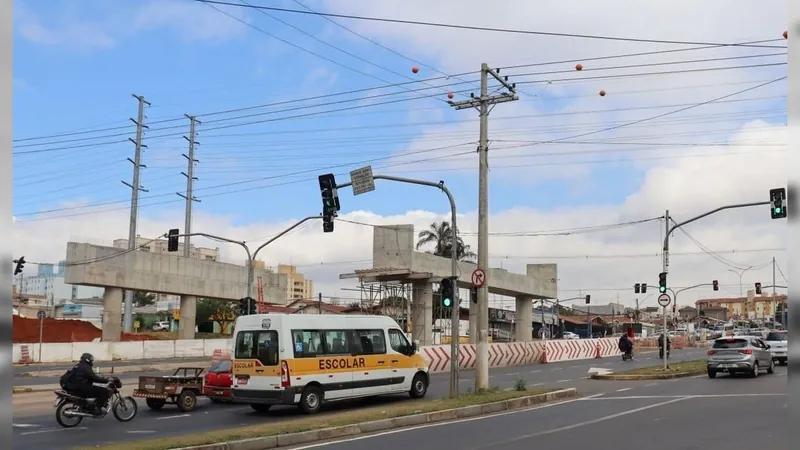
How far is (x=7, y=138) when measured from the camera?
348 centimetres

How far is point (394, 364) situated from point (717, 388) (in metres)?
10.4

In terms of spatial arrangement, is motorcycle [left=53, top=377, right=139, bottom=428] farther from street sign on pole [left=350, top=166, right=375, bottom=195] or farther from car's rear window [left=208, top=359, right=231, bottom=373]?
street sign on pole [left=350, top=166, right=375, bottom=195]

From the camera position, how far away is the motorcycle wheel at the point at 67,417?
15.9 meters

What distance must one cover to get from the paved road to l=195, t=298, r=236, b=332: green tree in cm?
6697

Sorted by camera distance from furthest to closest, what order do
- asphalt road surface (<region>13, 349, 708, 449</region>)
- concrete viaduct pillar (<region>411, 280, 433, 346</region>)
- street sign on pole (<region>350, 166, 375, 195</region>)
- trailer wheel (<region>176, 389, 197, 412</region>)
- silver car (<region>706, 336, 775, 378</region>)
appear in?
concrete viaduct pillar (<region>411, 280, 433, 346</region>) < silver car (<region>706, 336, 775, 378</region>) < street sign on pole (<region>350, 166, 375, 195</region>) < trailer wheel (<region>176, 389, 197, 412</region>) < asphalt road surface (<region>13, 349, 708, 449</region>)

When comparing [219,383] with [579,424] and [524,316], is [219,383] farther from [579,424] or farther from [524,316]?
[524,316]

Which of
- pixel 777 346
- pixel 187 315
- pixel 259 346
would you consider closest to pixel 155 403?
pixel 259 346

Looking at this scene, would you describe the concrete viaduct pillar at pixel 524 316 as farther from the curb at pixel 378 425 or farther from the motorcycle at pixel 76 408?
the motorcycle at pixel 76 408

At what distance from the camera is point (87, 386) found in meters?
→ 16.3

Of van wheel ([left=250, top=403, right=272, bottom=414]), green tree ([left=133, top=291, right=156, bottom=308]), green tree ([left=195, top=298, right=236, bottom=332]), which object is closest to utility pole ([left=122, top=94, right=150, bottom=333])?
green tree ([left=195, top=298, right=236, bottom=332])

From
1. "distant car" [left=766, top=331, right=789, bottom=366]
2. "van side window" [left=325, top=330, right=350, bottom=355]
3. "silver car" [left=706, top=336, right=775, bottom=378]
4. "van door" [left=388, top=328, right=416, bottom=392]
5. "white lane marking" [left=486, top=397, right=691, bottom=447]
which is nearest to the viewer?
"white lane marking" [left=486, top=397, right=691, bottom=447]

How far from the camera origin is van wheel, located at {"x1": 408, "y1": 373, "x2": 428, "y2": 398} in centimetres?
2169

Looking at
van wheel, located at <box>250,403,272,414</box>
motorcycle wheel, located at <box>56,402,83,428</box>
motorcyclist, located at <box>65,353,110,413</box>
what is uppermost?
motorcyclist, located at <box>65,353,110,413</box>

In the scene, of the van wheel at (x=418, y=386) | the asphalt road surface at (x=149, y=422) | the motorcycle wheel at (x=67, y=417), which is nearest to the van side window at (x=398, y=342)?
the van wheel at (x=418, y=386)
